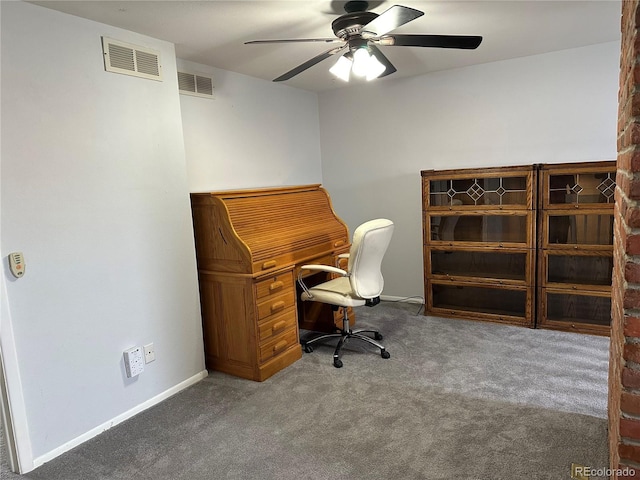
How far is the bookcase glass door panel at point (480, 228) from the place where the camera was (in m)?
3.75

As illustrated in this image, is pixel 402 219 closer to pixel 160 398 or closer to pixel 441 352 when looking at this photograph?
pixel 441 352

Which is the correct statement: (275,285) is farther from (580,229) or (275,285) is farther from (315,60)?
(580,229)

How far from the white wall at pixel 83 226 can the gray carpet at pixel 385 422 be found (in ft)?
0.87

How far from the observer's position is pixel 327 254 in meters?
3.67

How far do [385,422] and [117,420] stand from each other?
1.56m

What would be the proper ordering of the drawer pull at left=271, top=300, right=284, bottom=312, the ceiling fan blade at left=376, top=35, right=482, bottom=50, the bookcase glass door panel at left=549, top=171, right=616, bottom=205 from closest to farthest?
the ceiling fan blade at left=376, top=35, right=482, bottom=50
the drawer pull at left=271, top=300, right=284, bottom=312
the bookcase glass door panel at left=549, top=171, right=616, bottom=205

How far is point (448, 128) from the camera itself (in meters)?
4.20

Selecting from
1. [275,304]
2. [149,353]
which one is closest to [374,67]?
[275,304]

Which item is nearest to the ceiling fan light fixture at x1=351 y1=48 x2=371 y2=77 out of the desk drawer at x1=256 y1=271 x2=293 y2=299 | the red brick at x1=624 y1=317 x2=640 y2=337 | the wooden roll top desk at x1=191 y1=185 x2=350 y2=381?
the wooden roll top desk at x1=191 y1=185 x2=350 y2=381

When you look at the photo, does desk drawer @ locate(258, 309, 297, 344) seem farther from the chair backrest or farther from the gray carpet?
the chair backrest

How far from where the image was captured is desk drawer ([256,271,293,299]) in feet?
9.73

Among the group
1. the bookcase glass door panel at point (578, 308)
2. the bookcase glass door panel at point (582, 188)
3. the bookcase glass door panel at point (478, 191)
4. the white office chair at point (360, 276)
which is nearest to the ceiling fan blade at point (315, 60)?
the white office chair at point (360, 276)

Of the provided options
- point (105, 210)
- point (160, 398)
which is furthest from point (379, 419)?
point (105, 210)

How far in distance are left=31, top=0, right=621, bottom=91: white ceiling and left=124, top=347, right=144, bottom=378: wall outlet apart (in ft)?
6.20
